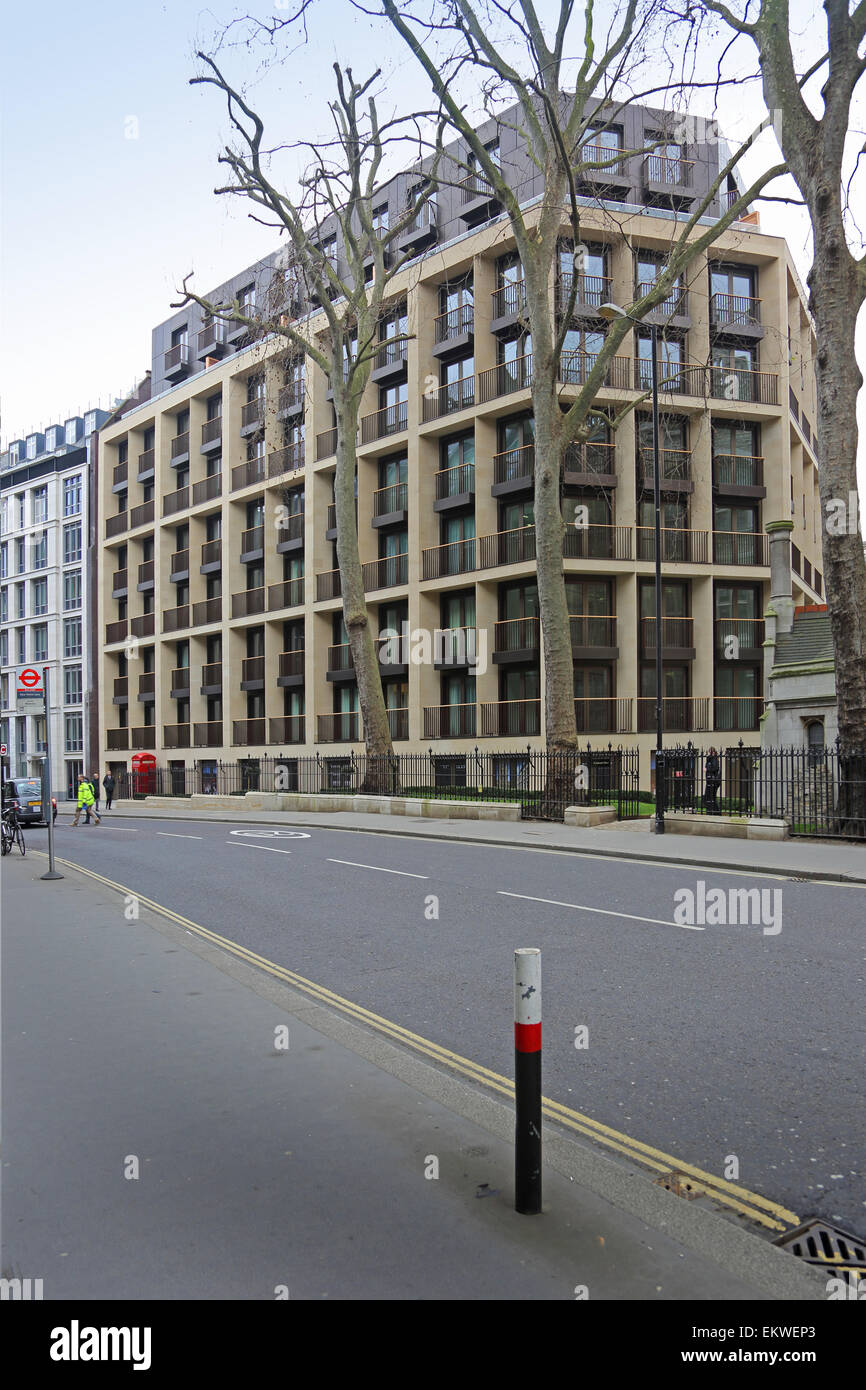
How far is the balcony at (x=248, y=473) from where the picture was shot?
41.9 metres

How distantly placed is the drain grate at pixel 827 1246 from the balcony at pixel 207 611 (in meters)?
42.7

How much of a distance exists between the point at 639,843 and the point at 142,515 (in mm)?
41257

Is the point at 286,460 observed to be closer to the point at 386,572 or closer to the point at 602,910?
the point at 386,572

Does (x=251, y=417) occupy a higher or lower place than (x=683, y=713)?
higher

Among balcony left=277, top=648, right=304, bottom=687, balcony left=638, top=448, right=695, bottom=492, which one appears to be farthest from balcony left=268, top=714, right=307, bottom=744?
balcony left=638, top=448, right=695, bottom=492

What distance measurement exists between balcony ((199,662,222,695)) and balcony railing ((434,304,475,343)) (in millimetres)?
19279

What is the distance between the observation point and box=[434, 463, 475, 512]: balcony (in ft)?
106

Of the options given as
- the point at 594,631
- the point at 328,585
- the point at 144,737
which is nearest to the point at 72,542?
the point at 144,737

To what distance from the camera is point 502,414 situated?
3170 centimetres

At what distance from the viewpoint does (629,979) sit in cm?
702

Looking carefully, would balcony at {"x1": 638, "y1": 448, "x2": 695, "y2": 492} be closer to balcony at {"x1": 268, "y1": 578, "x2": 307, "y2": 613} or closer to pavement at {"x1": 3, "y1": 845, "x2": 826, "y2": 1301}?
balcony at {"x1": 268, "y1": 578, "x2": 307, "y2": 613}

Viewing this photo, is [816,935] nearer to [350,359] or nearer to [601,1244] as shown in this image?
[601,1244]

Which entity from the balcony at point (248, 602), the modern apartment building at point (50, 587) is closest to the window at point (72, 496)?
the modern apartment building at point (50, 587)
